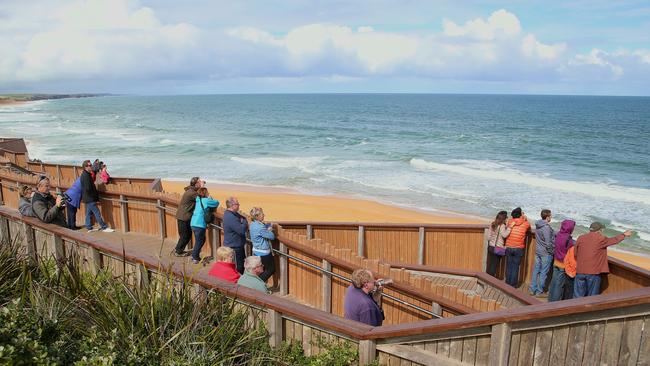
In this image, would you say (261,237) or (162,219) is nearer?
(261,237)

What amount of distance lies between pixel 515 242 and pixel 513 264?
41 cm

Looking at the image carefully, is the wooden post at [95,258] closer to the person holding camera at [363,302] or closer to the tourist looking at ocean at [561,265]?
the person holding camera at [363,302]

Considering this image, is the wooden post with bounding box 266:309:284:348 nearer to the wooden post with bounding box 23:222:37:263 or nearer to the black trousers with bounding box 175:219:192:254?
the wooden post with bounding box 23:222:37:263

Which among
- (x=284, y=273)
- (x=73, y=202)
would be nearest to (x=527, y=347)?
(x=284, y=273)

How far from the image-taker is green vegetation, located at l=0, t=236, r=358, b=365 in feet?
12.8

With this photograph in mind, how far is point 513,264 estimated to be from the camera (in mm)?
9203

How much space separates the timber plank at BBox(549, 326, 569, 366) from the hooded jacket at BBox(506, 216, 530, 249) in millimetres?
5490

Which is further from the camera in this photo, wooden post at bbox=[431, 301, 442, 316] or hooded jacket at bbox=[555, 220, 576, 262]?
hooded jacket at bbox=[555, 220, 576, 262]

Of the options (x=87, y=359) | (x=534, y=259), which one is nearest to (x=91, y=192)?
(x=87, y=359)

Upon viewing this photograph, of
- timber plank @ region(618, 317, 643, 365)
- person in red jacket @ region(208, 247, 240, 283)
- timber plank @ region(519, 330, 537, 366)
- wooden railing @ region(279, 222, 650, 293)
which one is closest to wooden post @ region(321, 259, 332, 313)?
person in red jacket @ region(208, 247, 240, 283)

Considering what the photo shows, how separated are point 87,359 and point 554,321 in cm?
332

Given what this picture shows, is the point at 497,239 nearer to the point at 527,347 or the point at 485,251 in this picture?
the point at 485,251

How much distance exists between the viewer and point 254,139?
63.2 m

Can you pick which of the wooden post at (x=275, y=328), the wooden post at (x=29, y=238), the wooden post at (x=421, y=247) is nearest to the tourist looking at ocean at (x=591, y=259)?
the wooden post at (x=421, y=247)
